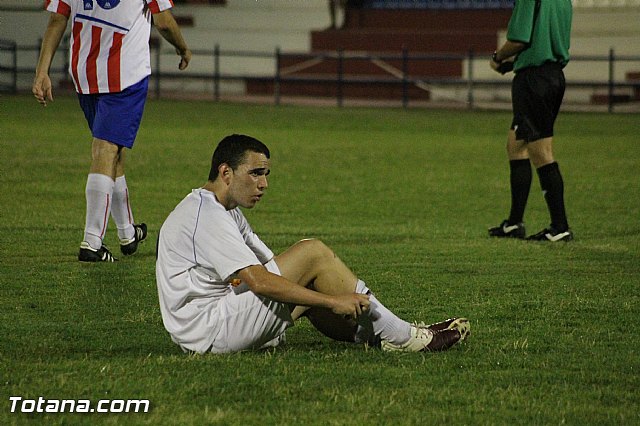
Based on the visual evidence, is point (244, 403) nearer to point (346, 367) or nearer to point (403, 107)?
point (346, 367)

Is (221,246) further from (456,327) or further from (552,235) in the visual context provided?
(552,235)

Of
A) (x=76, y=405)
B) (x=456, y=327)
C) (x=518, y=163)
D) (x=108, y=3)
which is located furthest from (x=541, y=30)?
(x=76, y=405)

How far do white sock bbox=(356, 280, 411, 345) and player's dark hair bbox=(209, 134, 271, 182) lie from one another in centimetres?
78

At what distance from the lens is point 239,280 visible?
19.6 feet

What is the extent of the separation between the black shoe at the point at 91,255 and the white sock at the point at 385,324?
3.32m

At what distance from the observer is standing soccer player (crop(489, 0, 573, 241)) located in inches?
410

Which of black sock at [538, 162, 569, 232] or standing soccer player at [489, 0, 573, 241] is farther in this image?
black sock at [538, 162, 569, 232]

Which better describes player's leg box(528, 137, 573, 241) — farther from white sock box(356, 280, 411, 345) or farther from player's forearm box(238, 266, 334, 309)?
player's forearm box(238, 266, 334, 309)

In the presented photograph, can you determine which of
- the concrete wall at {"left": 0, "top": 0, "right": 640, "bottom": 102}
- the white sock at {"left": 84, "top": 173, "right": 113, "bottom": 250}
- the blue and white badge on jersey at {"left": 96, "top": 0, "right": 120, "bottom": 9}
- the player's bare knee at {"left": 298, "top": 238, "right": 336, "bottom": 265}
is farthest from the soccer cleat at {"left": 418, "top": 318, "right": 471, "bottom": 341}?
the concrete wall at {"left": 0, "top": 0, "right": 640, "bottom": 102}

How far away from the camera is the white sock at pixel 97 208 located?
29.7ft

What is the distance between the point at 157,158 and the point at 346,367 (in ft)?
38.0

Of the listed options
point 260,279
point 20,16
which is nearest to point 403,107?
point 20,16

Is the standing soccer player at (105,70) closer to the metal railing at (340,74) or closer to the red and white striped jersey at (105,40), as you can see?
the red and white striped jersey at (105,40)

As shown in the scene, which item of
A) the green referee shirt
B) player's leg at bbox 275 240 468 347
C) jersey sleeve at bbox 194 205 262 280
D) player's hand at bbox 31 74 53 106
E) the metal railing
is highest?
the green referee shirt
